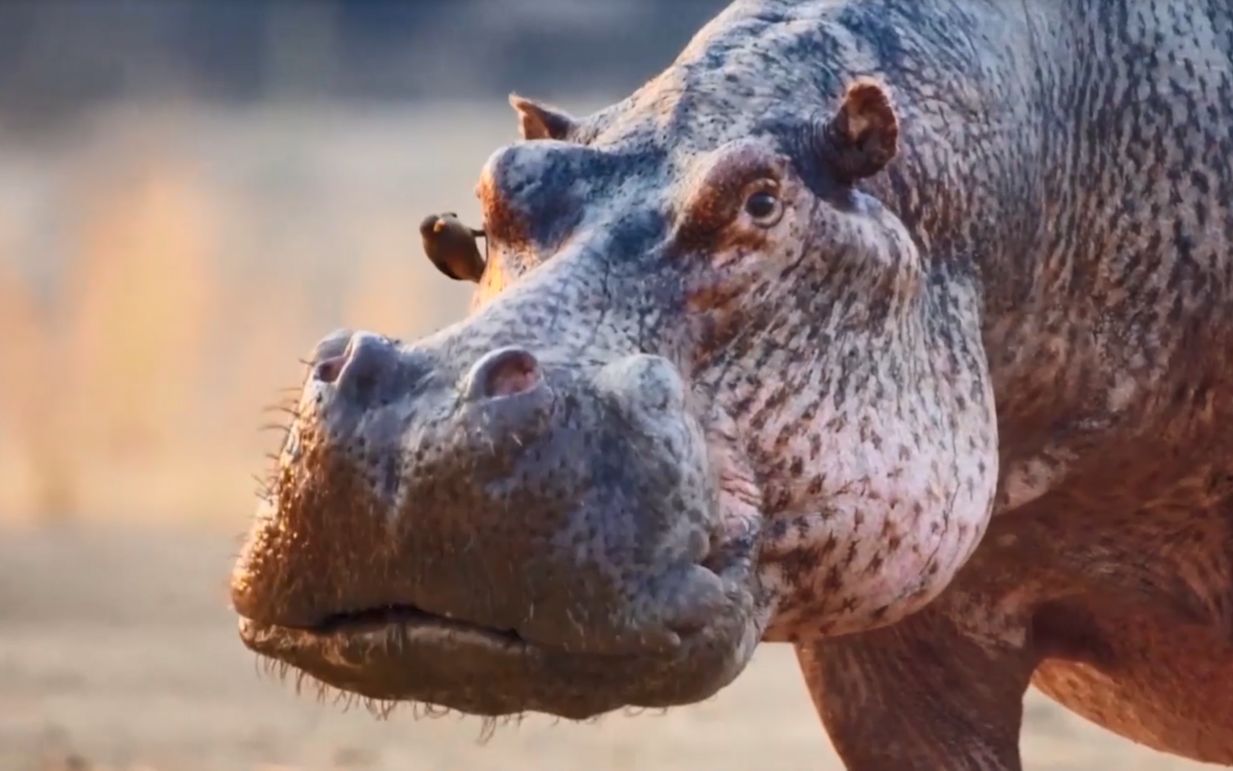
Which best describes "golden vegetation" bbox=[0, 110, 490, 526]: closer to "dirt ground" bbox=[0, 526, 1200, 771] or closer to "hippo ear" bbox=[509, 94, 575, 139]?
"dirt ground" bbox=[0, 526, 1200, 771]

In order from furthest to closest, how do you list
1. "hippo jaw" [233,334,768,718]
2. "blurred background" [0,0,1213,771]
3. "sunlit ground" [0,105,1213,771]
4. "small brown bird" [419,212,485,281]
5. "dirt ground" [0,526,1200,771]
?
1. "blurred background" [0,0,1213,771]
2. "sunlit ground" [0,105,1213,771]
3. "dirt ground" [0,526,1200,771]
4. "small brown bird" [419,212,485,281]
5. "hippo jaw" [233,334,768,718]

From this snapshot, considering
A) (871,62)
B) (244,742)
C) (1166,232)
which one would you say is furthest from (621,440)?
(244,742)

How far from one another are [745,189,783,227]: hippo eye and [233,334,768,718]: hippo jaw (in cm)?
35

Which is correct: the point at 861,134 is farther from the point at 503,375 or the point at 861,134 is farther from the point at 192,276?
the point at 192,276

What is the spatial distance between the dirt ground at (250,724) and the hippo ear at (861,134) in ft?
8.61

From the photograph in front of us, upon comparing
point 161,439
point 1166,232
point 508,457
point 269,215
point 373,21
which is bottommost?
point 508,457

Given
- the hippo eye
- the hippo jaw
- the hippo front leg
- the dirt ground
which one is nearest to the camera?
the hippo jaw

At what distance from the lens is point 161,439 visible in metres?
15.6

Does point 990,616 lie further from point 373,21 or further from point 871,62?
point 373,21

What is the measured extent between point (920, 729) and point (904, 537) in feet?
3.07

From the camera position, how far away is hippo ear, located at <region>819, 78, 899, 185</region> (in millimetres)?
3002

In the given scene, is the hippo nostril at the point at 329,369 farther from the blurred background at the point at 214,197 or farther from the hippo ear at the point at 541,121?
the blurred background at the point at 214,197

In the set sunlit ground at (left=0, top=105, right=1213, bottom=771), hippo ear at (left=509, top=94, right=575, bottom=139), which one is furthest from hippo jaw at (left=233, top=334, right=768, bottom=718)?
sunlit ground at (left=0, top=105, right=1213, bottom=771)

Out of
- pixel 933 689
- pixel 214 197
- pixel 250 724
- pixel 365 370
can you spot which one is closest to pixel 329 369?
pixel 365 370
